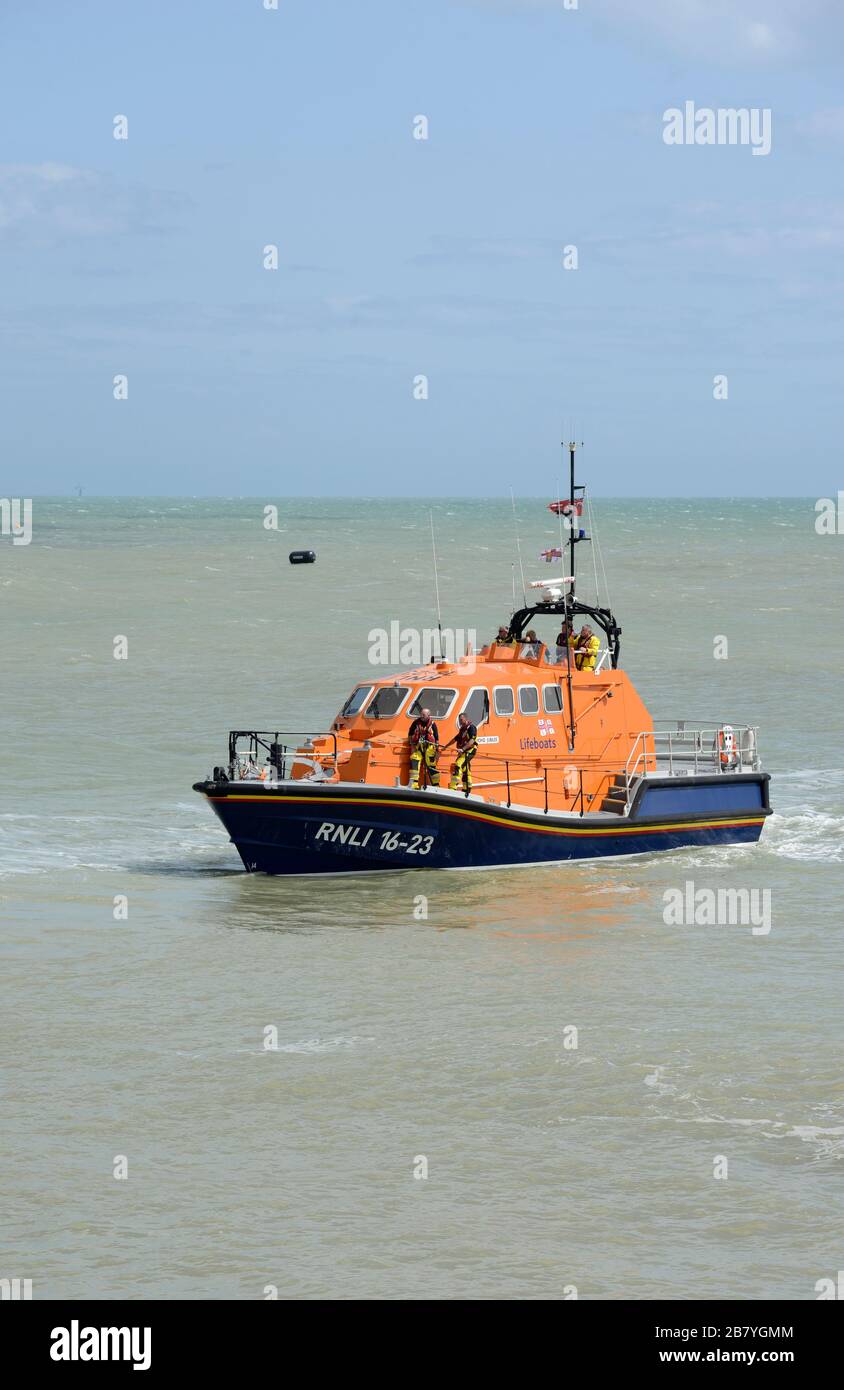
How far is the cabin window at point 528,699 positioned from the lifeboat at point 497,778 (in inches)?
0.7

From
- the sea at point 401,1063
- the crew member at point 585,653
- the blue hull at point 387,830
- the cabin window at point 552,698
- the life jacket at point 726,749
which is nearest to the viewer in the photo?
the sea at point 401,1063

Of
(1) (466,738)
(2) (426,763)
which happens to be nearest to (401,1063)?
(2) (426,763)

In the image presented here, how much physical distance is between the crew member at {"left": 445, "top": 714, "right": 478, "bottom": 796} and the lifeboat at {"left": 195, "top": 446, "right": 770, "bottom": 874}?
0.02m

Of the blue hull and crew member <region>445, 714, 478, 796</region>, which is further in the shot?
crew member <region>445, 714, 478, 796</region>

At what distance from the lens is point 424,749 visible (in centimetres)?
2192

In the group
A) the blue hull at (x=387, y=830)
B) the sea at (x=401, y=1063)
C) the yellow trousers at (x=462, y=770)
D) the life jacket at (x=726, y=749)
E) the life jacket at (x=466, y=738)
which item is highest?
the life jacket at (x=726, y=749)

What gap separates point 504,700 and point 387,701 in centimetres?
151

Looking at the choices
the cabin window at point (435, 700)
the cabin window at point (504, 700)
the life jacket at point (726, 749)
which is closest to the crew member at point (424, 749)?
the cabin window at point (435, 700)

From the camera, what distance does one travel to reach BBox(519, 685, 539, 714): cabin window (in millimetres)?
23172

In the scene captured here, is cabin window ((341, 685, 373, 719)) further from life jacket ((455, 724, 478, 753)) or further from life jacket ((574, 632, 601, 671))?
life jacket ((574, 632, 601, 671))

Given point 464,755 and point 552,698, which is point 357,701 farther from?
point 552,698

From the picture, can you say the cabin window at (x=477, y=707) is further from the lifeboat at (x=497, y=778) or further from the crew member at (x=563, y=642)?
the crew member at (x=563, y=642)

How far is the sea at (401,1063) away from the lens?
11.2 meters

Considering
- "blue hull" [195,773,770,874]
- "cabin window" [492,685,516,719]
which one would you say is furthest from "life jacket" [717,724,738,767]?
"cabin window" [492,685,516,719]
